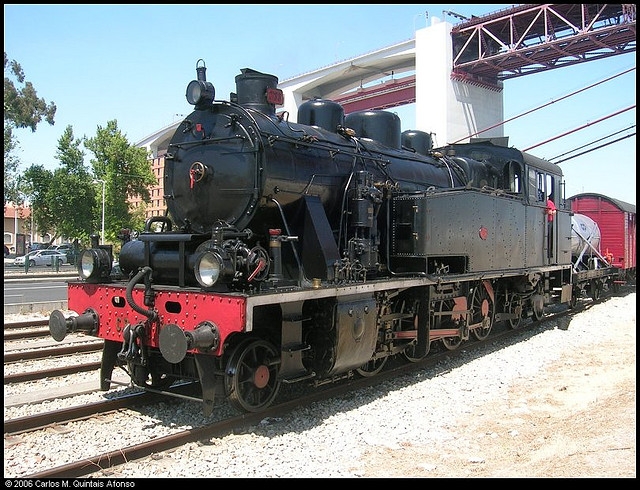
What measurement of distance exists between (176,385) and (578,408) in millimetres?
4844

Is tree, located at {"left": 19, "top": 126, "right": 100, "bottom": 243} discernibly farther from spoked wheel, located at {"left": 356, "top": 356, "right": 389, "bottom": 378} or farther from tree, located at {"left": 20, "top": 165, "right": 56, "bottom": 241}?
spoked wheel, located at {"left": 356, "top": 356, "right": 389, "bottom": 378}

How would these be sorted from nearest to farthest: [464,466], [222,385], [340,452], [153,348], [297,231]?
[464,466] → [340,452] → [222,385] → [153,348] → [297,231]

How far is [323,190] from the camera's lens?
738cm

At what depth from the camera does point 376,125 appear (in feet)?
30.3

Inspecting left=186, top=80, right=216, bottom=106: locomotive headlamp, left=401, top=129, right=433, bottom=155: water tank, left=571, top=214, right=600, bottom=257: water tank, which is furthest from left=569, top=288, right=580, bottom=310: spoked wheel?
left=186, top=80, right=216, bottom=106: locomotive headlamp

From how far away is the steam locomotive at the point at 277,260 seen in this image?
19.1ft

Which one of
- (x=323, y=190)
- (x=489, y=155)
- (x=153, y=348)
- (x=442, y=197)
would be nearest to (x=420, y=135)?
(x=489, y=155)

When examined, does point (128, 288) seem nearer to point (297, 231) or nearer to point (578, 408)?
point (297, 231)

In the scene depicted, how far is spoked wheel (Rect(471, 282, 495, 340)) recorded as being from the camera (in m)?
10.2

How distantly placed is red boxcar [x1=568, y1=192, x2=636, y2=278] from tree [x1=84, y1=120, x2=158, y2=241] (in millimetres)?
28537

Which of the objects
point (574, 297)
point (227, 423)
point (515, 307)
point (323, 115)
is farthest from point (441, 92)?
point (227, 423)

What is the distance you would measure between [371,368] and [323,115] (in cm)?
359

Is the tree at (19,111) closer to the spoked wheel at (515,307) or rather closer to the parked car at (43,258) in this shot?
the parked car at (43,258)

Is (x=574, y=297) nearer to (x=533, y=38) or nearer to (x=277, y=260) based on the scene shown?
(x=277, y=260)
